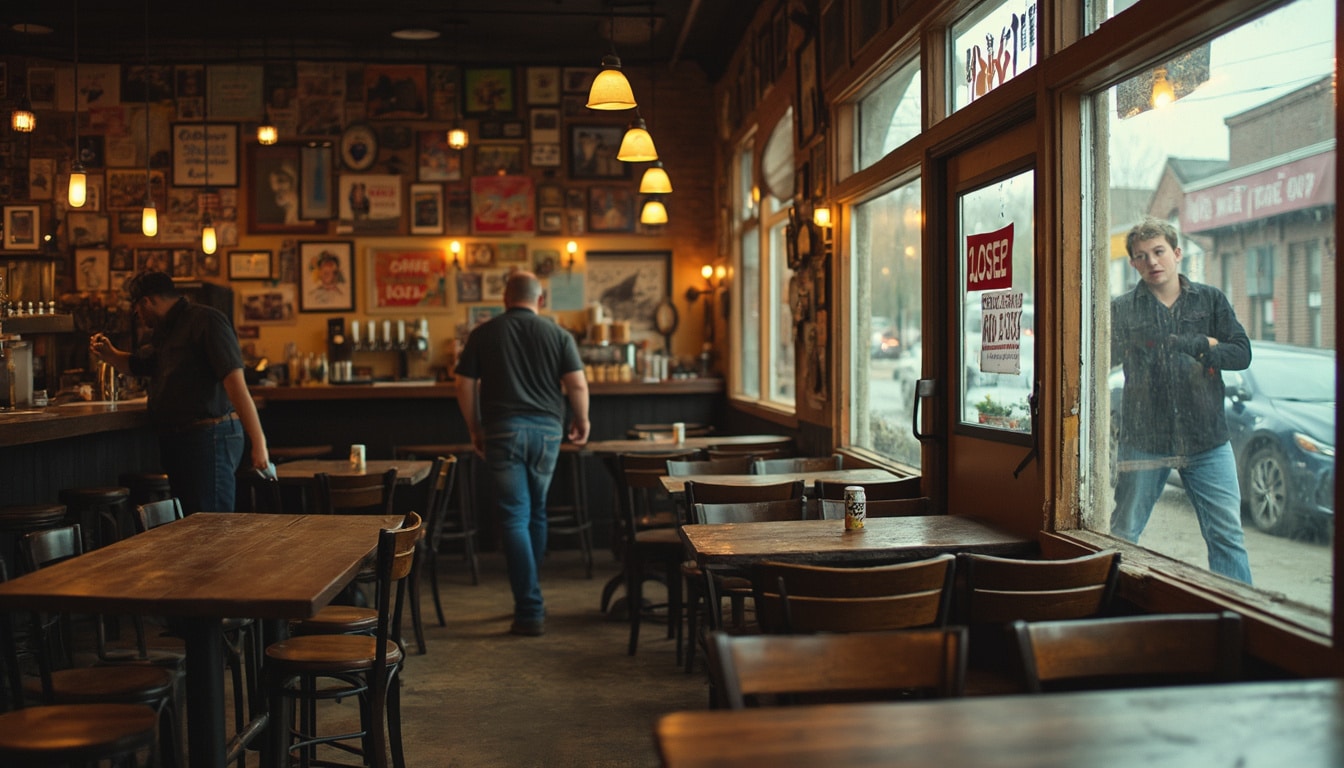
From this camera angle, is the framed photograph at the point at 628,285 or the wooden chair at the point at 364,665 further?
the framed photograph at the point at 628,285

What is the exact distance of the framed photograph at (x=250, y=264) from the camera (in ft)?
32.0

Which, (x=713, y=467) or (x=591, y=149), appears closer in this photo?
(x=713, y=467)

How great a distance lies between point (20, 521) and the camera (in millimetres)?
5078

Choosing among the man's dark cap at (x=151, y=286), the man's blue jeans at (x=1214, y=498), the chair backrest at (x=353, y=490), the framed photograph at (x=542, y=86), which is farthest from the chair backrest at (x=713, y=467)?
the framed photograph at (x=542, y=86)

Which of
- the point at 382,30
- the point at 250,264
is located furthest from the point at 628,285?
the point at 250,264

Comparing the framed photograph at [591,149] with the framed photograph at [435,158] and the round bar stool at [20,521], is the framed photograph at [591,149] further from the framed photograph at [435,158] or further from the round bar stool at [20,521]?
the round bar stool at [20,521]

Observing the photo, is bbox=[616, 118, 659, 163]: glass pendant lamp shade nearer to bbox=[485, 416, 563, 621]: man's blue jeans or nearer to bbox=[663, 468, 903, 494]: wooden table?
bbox=[485, 416, 563, 621]: man's blue jeans

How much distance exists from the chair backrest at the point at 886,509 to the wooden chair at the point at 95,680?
85.4 inches

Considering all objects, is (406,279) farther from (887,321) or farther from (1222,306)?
(1222,306)

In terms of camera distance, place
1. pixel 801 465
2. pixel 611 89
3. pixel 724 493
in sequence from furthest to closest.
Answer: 1. pixel 801 465
2. pixel 611 89
3. pixel 724 493

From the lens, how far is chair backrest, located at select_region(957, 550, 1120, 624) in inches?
113

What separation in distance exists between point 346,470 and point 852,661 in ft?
14.5

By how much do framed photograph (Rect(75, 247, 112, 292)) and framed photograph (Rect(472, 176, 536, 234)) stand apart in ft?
10.1

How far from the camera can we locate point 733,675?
2.03m
